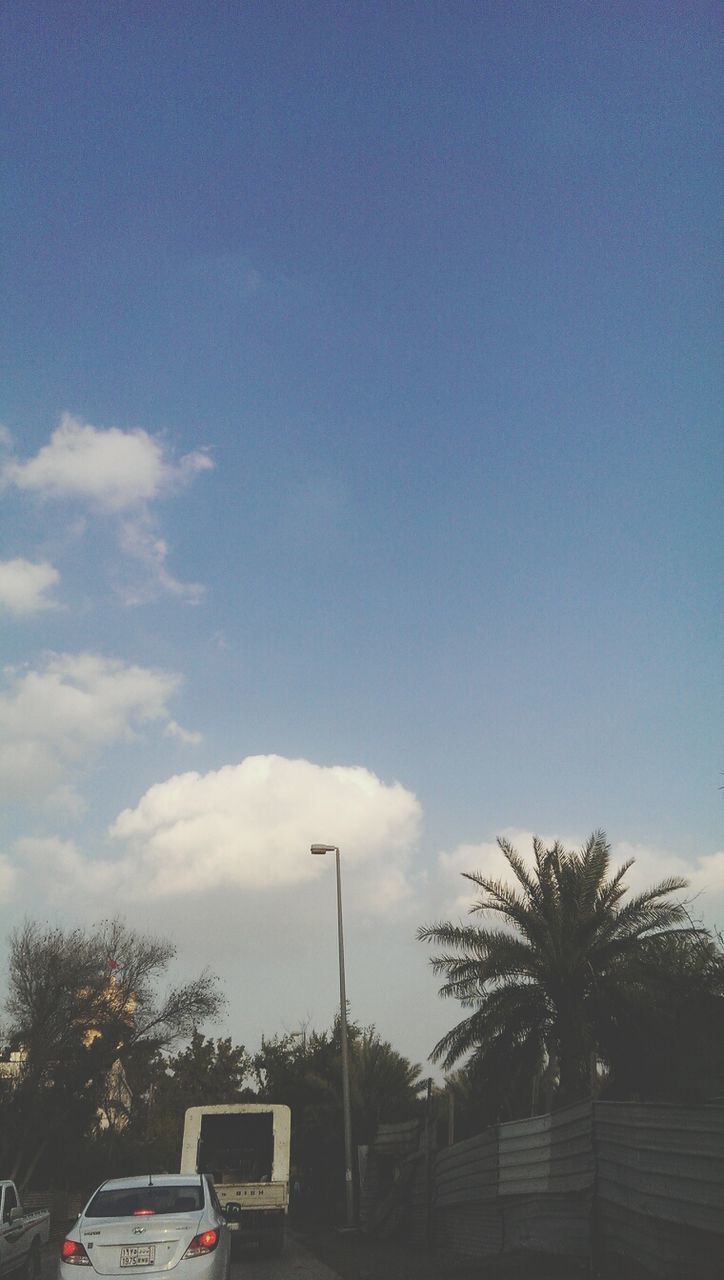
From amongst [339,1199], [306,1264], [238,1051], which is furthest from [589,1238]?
[238,1051]

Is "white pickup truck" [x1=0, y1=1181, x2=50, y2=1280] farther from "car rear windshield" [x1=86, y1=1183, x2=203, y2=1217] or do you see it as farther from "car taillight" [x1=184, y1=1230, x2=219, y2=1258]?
"car taillight" [x1=184, y1=1230, x2=219, y2=1258]

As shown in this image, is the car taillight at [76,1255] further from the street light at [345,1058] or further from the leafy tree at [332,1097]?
the leafy tree at [332,1097]

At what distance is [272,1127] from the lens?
2078cm

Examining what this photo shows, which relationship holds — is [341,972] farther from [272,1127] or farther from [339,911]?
[272,1127]

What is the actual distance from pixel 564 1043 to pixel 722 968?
3600mm

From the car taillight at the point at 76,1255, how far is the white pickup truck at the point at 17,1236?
524 centimetres

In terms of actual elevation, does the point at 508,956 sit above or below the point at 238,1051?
above

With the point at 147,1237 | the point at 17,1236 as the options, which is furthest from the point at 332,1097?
the point at 147,1237

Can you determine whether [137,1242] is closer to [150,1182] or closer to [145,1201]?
[145,1201]

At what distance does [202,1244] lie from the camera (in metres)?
8.56

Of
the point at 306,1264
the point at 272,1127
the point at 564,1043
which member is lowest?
the point at 306,1264

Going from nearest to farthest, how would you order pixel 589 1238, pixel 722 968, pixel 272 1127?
pixel 589 1238 < pixel 722 968 < pixel 272 1127

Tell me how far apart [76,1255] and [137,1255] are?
551 millimetres

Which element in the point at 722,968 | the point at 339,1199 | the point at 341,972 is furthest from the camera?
the point at 339,1199
